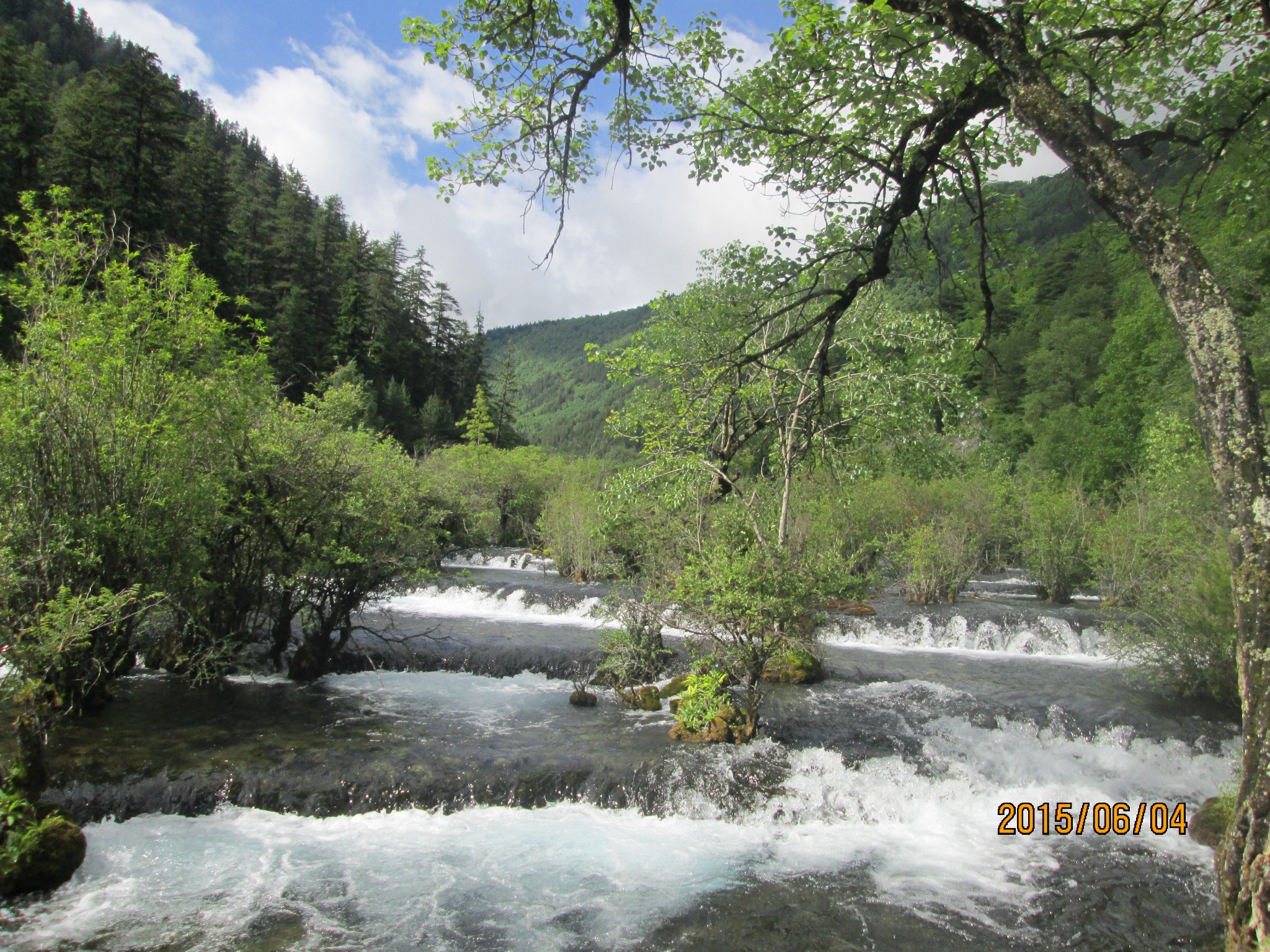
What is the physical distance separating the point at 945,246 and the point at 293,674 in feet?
41.1

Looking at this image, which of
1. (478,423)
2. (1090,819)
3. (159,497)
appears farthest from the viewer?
(478,423)

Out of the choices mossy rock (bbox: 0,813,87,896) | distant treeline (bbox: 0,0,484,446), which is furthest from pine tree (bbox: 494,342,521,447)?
mossy rock (bbox: 0,813,87,896)

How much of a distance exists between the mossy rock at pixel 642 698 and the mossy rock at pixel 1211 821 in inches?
274

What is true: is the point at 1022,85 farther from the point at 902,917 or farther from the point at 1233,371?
the point at 902,917

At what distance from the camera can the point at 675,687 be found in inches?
470

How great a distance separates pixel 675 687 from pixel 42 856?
28.0ft

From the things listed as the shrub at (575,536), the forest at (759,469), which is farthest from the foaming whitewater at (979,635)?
the shrub at (575,536)

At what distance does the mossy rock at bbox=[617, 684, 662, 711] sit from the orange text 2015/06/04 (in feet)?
17.2

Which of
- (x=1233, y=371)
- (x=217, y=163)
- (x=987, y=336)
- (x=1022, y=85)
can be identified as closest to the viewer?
(x=1233, y=371)

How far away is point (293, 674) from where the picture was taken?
12.4m

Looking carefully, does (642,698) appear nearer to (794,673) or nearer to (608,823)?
(794,673)

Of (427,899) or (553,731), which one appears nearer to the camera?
(427,899)

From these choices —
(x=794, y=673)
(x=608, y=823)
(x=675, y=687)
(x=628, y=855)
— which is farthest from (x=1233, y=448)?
(x=794, y=673)

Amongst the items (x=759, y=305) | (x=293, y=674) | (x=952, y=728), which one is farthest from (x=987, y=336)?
(x=293, y=674)
